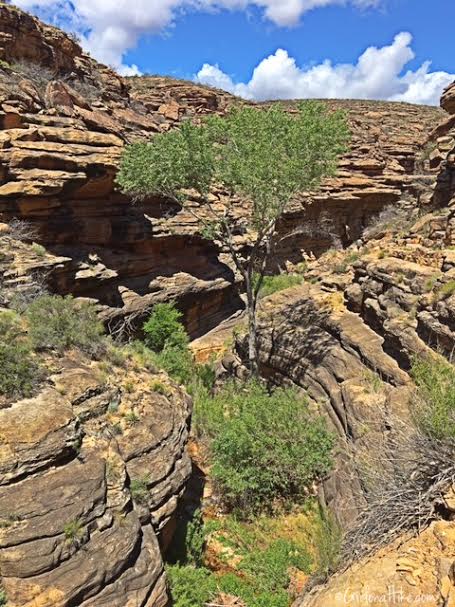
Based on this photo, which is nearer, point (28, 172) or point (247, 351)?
point (28, 172)

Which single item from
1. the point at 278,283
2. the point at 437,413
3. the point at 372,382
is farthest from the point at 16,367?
the point at 278,283

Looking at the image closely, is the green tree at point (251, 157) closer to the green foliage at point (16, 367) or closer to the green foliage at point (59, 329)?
the green foliage at point (59, 329)

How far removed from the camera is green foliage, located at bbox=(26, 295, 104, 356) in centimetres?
802

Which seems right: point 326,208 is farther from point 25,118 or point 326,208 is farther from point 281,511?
point 281,511

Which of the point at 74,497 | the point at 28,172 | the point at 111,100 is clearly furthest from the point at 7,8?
the point at 74,497

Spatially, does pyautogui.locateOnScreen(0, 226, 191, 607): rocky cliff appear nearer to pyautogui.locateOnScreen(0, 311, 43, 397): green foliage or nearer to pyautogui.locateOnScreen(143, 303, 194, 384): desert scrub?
pyautogui.locateOnScreen(0, 311, 43, 397): green foliage

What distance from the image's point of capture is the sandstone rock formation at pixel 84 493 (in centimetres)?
463

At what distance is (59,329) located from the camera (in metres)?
8.49

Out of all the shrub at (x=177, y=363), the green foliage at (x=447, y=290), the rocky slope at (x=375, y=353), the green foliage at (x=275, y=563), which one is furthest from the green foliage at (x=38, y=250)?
the green foliage at (x=447, y=290)

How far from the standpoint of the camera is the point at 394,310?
412 inches

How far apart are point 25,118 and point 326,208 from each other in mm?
19297

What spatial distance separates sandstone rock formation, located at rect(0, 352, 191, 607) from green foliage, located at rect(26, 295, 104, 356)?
601 mm

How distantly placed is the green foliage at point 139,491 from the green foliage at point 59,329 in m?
3.07

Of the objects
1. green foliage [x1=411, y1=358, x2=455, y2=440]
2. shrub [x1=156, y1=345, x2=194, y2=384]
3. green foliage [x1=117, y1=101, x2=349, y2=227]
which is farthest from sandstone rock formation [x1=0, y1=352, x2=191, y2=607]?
green foliage [x1=117, y1=101, x2=349, y2=227]
